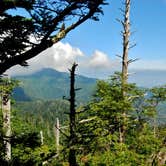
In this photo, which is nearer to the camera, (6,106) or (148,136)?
(148,136)

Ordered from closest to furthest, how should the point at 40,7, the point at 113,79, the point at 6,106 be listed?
1. the point at 40,7
2. the point at 113,79
3. the point at 6,106

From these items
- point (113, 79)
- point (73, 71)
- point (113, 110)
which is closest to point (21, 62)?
point (73, 71)

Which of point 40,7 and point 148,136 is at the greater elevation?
point 40,7

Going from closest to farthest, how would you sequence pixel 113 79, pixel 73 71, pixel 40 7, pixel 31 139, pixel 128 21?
pixel 40 7 → pixel 31 139 → pixel 73 71 → pixel 113 79 → pixel 128 21

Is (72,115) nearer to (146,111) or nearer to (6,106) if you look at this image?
(146,111)

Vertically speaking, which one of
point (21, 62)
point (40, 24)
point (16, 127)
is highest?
point (40, 24)

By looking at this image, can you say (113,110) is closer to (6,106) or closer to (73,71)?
(73,71)

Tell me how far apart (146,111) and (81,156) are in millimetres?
7552

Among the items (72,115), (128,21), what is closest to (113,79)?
(128,21)

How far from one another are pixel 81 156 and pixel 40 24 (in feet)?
58.7

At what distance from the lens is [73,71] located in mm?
15828

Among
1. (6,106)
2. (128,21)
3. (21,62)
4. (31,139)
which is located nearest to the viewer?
(21,62)

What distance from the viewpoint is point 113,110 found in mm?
23312

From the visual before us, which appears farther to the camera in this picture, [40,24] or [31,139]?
[31,139]
